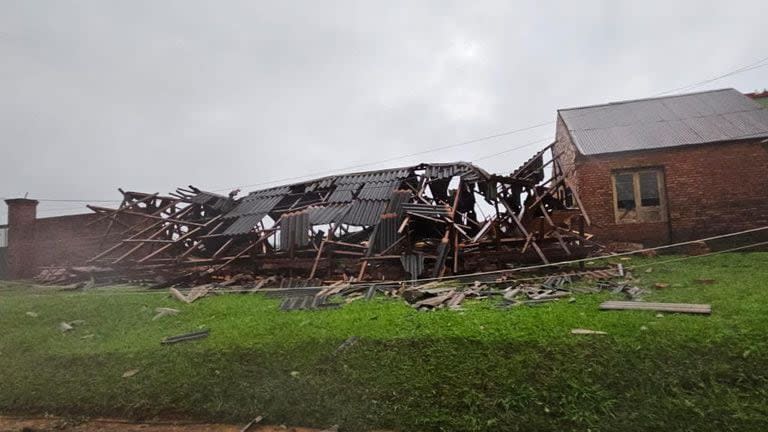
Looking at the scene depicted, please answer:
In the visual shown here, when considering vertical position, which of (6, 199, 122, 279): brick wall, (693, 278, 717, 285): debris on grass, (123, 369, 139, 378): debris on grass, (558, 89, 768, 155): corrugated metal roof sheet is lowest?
(123, 369, 139, 378): debris on grass

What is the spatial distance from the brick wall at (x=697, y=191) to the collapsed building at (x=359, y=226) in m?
1.24

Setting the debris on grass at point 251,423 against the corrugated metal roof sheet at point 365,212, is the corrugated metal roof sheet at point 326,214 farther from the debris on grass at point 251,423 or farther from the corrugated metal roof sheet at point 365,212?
the debris on grass at point 251,423

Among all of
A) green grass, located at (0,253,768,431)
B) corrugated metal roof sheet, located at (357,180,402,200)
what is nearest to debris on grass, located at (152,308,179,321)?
green grass, located at (0,253,768,431)

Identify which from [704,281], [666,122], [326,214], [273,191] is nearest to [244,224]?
[273,191]

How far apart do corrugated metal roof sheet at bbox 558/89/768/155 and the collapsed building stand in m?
2.33

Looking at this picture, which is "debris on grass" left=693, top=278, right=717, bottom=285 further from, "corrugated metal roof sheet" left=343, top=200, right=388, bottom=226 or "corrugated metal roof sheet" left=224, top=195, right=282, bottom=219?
"corrugated metal roof sheet" left=224, top=195, right=282, bottom=219

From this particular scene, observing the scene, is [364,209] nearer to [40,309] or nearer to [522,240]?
[522,240]

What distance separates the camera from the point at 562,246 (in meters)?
9.38

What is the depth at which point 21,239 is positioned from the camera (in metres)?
16.7

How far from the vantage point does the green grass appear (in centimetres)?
366

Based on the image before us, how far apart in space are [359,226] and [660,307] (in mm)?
8245

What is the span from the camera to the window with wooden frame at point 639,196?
1243cm

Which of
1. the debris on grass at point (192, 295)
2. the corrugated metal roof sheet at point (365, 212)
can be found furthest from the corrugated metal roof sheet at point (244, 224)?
the corrugated metal roof sheet at point (365, 212)

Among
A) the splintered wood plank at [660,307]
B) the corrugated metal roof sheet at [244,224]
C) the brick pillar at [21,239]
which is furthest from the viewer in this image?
the brick pillar at [21,239]
